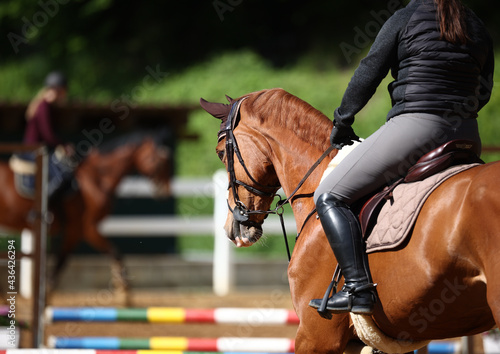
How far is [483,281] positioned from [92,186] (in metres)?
7.39

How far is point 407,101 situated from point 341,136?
385mm

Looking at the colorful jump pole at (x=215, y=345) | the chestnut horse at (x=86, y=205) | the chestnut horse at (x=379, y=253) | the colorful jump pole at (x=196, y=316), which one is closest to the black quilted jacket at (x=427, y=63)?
the chestnut horse at (x=379, y=253)

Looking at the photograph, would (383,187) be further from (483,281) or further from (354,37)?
(354,37)

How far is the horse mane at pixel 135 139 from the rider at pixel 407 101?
7005mm

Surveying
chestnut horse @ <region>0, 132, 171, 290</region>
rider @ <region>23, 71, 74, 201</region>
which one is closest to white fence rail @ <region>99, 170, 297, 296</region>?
chestnut horse @ <region>0, 132, 171, 290</region>

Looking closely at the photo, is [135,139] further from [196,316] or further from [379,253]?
[379,253]

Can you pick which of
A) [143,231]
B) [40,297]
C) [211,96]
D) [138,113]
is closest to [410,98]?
[40,297]

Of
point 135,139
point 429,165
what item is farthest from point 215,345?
point 135,139

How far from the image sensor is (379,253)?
117 inches

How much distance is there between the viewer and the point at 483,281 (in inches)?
101

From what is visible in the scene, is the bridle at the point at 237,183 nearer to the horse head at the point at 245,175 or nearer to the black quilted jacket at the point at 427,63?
the horse head at the point at 245,175

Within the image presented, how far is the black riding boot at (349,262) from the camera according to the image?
9.59 ft

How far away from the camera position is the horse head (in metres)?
Result: 3.62

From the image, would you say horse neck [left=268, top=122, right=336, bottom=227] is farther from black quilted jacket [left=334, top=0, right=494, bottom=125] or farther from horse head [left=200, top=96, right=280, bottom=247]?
black quilted jacket [left=334, top=0, right=494, bottom=125]
